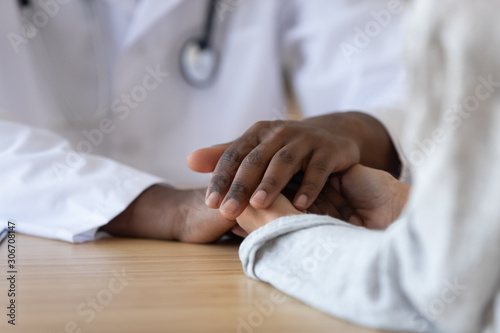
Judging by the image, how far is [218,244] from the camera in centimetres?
53

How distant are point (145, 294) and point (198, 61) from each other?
72 centimetres

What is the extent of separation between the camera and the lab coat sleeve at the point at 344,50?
0.94m

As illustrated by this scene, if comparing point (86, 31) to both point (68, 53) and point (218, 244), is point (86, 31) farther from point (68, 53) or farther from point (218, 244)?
point (218, 244)

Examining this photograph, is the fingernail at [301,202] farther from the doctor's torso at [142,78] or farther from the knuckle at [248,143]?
the doctor's torso at [142,78]

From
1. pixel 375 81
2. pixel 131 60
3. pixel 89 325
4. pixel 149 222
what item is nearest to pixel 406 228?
pixel 89 325

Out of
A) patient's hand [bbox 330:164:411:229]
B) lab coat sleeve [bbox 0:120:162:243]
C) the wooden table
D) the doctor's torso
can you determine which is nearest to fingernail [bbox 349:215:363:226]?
patient's hand [bbox 330:164:411:229]

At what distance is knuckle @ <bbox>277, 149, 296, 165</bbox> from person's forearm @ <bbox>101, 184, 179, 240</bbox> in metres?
0.13

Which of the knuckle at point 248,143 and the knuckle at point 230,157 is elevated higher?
the knuckle at point 248,143

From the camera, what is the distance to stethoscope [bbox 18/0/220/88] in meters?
1.01

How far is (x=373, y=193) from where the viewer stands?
483 mm

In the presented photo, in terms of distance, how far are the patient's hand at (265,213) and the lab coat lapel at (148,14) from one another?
63 centimetres

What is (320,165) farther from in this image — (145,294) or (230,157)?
(145,294)

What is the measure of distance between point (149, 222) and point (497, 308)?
0.36 m

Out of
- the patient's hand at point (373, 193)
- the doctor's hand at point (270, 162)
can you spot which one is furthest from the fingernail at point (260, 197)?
the patient's hand at point (373, 193)
